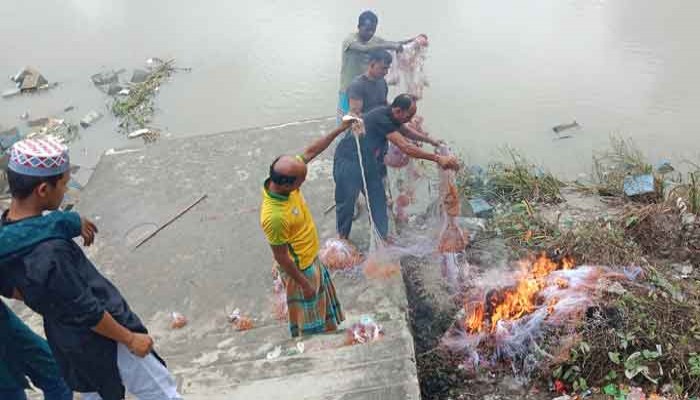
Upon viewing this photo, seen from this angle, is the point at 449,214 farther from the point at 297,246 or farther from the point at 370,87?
the point at 297,246

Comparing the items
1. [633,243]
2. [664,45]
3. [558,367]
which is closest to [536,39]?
[664,45]

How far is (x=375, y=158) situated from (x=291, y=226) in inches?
55.0

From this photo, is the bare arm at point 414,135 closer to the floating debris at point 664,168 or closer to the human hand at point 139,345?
the human hand at point 139,345

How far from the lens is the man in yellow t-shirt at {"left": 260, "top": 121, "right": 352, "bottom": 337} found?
2.88 metres

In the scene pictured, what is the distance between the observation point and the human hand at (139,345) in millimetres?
2357

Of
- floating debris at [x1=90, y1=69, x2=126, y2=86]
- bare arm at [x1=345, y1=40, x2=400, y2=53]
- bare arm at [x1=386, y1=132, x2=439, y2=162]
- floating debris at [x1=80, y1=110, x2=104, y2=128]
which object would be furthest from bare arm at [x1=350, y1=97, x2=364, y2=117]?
floating debris at [x1=90, y1=69, x2=126, y2=86]

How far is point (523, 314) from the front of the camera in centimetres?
389

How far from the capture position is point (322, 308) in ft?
11.2

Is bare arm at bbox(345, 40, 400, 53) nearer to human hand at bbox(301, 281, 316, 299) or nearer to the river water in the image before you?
the river water

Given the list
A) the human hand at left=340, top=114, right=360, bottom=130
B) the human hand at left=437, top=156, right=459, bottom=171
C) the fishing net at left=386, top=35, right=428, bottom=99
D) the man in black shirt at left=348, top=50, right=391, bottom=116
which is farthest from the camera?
the fishing net at left=386, top=35, right=428, bottom=99

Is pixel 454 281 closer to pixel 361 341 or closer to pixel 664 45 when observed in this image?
pixel 361 341

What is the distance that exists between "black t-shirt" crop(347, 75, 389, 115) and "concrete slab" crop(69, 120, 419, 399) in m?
1.01

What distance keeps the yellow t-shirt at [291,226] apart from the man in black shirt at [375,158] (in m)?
1.09

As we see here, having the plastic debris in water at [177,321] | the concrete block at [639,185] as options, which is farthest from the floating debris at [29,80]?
the concrete block at [639,185]
